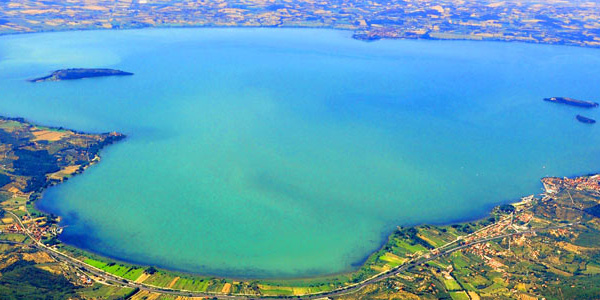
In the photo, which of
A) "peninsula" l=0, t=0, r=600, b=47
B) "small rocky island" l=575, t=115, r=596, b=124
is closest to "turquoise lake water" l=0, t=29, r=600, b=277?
"small rocky island" l=575, t=115, r=596, b=124

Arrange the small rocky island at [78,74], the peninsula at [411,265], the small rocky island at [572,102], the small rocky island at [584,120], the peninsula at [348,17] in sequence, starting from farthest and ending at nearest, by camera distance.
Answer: the peninsula at [348,17] < the small rocky island at [78,74] < the small rocky island at [572,102] < the small rocky island at [584,120] < the peninsula at [411,265]

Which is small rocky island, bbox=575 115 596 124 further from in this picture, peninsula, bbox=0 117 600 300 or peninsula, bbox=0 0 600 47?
peninsula, bbox=0 0 600 47

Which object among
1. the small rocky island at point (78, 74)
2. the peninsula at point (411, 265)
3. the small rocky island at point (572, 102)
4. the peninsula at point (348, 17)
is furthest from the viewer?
the peninsula at point (348, 17)

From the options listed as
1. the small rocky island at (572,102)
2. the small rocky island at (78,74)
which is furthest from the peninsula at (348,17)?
the small rocky island at (572,102)

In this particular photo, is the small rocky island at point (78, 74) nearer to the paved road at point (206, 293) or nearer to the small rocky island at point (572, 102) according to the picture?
the paved road at point (206, 293)

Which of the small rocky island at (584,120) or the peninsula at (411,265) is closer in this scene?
the peninsula at (411,265)

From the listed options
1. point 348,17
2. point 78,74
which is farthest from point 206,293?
point 348,17
